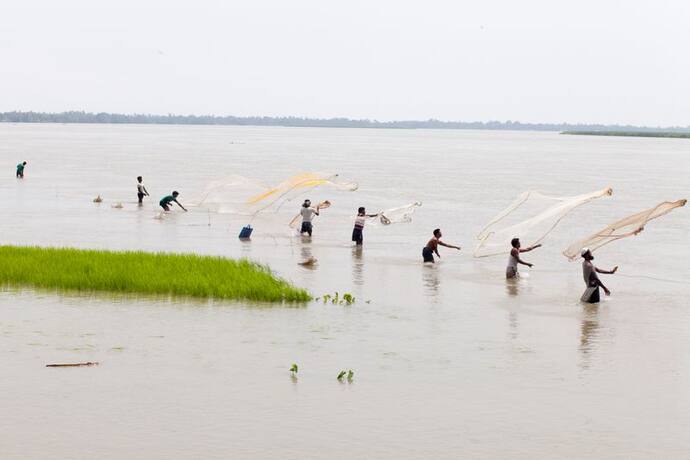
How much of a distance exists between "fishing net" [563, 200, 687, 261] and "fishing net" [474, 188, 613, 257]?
1.03 meters

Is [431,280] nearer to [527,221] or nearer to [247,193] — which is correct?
[527,221]

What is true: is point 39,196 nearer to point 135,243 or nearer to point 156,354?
point 135,243

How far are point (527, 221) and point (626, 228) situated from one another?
10.5ft

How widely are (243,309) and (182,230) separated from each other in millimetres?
16672

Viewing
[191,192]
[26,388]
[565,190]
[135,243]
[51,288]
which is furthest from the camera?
[565,190]

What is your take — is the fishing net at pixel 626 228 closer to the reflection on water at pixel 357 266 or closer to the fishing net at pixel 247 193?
the reflection on water at pixel 357 266

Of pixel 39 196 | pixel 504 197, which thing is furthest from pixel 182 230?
pixel 504 197

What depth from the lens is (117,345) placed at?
61.1 ft

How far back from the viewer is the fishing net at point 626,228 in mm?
25031

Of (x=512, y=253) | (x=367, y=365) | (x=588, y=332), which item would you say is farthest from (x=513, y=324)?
(x=512, y=253)

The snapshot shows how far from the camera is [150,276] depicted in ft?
Answer: 78.3

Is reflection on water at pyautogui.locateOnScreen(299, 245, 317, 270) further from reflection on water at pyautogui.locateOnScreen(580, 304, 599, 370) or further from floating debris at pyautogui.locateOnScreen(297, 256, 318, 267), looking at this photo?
reflection on water at pyautogui.locateOnScreen(580, 304, 599, 370)

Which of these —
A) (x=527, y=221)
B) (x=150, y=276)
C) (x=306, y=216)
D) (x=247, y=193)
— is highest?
(x=527, y=221)

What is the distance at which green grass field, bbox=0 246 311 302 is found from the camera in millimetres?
23172
